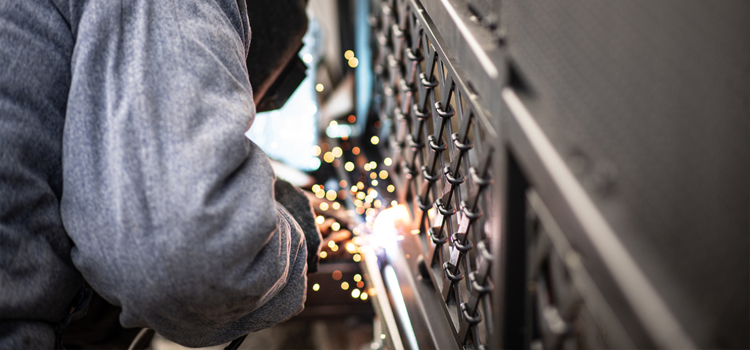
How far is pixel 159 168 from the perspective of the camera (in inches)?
19.2

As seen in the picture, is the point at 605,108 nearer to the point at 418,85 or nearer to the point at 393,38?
the point at 418,85

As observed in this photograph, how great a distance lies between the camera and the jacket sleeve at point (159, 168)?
49 centimetres

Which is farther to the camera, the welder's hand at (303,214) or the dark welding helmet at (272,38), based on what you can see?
the dark welding helmet at (272,38)

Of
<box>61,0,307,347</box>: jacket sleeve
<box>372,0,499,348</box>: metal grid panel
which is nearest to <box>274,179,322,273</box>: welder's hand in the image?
<box>372,0,499,348</box>: metal grid panel

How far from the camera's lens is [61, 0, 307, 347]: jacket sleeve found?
49 cm

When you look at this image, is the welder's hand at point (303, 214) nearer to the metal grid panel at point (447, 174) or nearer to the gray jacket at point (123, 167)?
the metal grid panel at point (447, 174)

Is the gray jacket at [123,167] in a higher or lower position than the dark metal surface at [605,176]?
lower

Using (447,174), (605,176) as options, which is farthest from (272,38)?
(605,176)

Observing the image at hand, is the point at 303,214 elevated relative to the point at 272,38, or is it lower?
lower

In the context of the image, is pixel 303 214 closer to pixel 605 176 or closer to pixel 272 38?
pixel 272 38

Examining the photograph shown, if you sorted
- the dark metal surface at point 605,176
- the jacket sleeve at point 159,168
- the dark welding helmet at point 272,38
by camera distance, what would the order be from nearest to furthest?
the dark metal surface at point 605,176 < the jacket sleeve at point 159,168 < the dark welding helmet at point 272,38

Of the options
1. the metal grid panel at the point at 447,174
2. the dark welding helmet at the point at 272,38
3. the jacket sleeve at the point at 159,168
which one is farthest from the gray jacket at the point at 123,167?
the dark welding helmet at the point at 272,38

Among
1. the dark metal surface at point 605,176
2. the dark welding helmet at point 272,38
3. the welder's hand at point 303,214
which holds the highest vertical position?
the dark metal surface at point 605,176

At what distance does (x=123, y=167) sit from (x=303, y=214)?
18.4 inches
